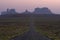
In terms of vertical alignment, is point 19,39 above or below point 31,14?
below

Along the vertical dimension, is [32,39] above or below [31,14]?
below

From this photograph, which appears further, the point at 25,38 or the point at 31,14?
the point at 31,14

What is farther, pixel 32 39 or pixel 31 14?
pixel 31 14

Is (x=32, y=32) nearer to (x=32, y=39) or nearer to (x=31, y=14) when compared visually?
(x=32, y=39)

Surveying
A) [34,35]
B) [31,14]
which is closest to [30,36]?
[34,35]

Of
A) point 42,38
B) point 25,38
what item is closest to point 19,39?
point 25,38

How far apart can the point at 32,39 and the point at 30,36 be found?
20.5 inches

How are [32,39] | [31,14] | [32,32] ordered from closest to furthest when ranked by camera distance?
[32,39], [32,32], [31,14]

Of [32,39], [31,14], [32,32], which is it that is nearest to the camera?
[32,39]

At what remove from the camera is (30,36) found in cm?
1906

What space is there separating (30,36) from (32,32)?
0.79 meters

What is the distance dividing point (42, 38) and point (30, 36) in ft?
2.94

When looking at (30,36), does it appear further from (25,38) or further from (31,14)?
(31,14)

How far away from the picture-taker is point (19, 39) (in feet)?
62.9
